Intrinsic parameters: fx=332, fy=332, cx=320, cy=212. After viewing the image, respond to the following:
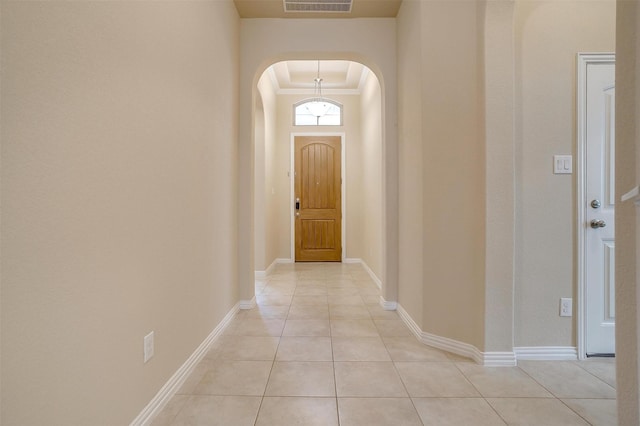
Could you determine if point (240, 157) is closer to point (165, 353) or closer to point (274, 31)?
point (274, 31)

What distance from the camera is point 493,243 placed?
2.07 meters

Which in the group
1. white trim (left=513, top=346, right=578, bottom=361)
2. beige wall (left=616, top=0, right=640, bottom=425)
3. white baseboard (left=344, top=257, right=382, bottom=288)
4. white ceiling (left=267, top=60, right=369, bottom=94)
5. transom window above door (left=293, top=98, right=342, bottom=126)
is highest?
white ceiling (left=267, top=60, right=369, bottom=94)

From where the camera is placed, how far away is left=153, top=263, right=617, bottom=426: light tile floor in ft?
5.21

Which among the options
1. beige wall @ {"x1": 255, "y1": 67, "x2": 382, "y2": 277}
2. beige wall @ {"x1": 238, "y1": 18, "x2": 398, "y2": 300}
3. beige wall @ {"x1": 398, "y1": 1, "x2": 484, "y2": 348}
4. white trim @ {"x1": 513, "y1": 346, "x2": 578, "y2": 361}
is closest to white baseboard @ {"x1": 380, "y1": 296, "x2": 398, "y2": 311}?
beige wall @ {"x1": 238, "y1": 18, "x2": 398, "y2": 300}

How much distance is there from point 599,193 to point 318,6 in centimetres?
269

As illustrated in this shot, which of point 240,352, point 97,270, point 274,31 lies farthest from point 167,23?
point 240,352

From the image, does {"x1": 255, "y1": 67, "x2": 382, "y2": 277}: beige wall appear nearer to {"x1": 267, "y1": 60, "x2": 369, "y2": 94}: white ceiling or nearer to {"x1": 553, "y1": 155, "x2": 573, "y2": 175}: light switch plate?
{"x1": 267, "y1": 60, "x2": 369, "y2": 94}: white ceiling

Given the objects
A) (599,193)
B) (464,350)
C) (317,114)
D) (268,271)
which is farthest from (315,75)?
(464,350)

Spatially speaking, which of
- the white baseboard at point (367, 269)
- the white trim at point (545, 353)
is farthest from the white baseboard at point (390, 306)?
the white trim at point (545, 353)

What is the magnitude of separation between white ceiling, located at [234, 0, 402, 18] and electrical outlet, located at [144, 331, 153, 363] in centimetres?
285

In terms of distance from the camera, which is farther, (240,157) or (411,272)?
(240,157)

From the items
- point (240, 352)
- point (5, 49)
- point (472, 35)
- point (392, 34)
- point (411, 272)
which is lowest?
point (240, 352)

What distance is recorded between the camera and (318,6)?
3.05m

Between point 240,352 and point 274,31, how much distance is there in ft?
9.53
